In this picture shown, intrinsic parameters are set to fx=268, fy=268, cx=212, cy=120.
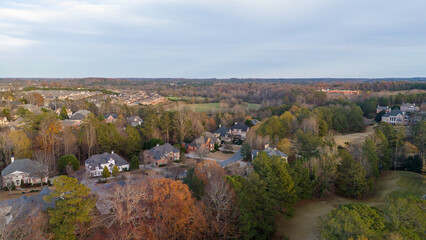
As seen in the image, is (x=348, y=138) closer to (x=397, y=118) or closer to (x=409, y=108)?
(x=397, y=118)

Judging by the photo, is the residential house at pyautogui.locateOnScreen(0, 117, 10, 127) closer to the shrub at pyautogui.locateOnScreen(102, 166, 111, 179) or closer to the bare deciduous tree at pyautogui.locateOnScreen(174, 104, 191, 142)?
→ the shrub at pyautogui.locateOnScreen(102, 166, 111, 179)

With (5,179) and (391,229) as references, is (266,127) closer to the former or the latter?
(391,229)

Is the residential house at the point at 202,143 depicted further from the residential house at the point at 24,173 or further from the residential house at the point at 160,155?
the residential house at the point at 24,173

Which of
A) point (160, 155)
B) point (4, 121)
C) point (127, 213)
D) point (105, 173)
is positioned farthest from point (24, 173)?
point (4, 121)

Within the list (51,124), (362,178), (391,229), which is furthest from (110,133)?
(391,229)

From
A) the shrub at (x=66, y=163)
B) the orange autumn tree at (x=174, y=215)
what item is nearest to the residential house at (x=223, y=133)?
the shrub at (x=66, y=163)

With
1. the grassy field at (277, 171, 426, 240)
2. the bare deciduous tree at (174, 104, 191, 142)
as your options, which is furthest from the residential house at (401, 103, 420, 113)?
the bare deciduous tree at (174, 104, 191, 142)
